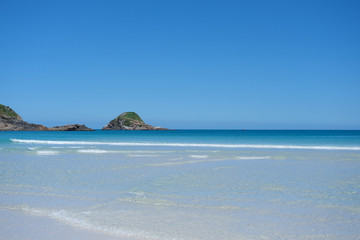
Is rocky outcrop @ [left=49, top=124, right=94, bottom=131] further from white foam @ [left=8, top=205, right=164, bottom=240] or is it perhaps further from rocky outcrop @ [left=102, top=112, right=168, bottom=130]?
white foam @ [left=8, top=205, right=164, bottom=240]

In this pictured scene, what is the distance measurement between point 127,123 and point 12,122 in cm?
6628

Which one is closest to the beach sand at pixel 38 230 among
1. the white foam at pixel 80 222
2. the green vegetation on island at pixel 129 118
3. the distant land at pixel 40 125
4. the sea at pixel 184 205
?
the sea at pixel 184 205

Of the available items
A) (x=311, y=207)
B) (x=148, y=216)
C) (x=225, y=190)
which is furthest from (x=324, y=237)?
(x=225, y=190)

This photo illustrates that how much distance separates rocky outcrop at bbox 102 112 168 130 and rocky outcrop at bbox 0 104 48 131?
5172 centimetres

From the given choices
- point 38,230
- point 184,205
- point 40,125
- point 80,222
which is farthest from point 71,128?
point 38,230

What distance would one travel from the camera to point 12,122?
123m

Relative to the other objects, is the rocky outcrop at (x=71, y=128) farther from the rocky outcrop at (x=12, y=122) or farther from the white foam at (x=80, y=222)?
the white foam at (x=80, y=222)

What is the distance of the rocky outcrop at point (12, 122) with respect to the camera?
391 ft

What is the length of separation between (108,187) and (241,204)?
4507 millimetres

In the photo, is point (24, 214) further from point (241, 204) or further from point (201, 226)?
point (241, 204)

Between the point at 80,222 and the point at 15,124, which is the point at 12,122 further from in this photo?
the point at 80,222

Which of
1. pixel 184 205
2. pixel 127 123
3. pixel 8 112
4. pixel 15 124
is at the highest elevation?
pixel 8 112

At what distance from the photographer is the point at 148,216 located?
651cm

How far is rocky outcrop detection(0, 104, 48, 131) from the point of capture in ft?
391
